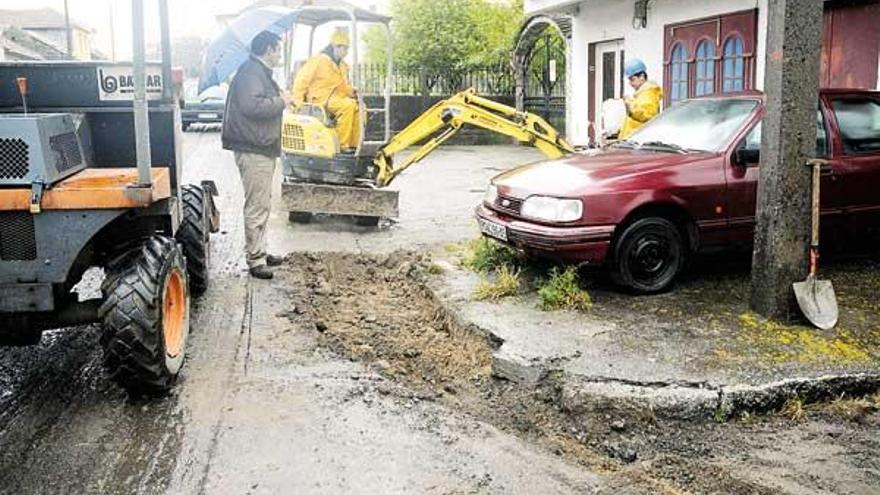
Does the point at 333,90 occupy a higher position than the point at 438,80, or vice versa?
the point at 438,80

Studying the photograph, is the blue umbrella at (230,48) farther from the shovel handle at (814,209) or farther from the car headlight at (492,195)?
the shovel handle at (814,209)

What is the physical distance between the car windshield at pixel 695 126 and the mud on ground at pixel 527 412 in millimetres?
→ 2384

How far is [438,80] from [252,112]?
1685 centimetres

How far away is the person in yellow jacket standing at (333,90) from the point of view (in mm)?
10383

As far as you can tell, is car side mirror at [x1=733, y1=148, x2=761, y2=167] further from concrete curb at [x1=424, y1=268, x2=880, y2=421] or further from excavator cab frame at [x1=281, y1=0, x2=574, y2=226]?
excavator cab frame at [x1=281, y1=0, x2=574, y2=226]

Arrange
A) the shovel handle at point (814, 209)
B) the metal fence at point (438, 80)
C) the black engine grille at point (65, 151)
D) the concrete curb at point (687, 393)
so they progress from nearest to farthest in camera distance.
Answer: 1. the black engine grille at point (65, 151)
2. the concrete curb at point (687, 393)
3. the shovel handle at point (814, 209)
4. the metal fence at point (438, 80)

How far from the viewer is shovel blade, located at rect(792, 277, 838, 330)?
5.89 m

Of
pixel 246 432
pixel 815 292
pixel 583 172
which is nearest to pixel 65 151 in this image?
pixel 246 432

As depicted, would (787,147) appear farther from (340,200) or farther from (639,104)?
(340,200)

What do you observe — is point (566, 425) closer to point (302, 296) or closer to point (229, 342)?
point (229, 342)

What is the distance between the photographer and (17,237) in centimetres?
445

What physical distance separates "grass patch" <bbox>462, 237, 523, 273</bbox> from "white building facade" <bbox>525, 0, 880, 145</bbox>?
11.5 feet

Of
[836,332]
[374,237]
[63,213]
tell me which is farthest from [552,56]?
[63,213]

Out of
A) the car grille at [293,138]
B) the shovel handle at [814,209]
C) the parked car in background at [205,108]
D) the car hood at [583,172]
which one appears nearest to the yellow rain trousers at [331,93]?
the car grille at [293,138]
